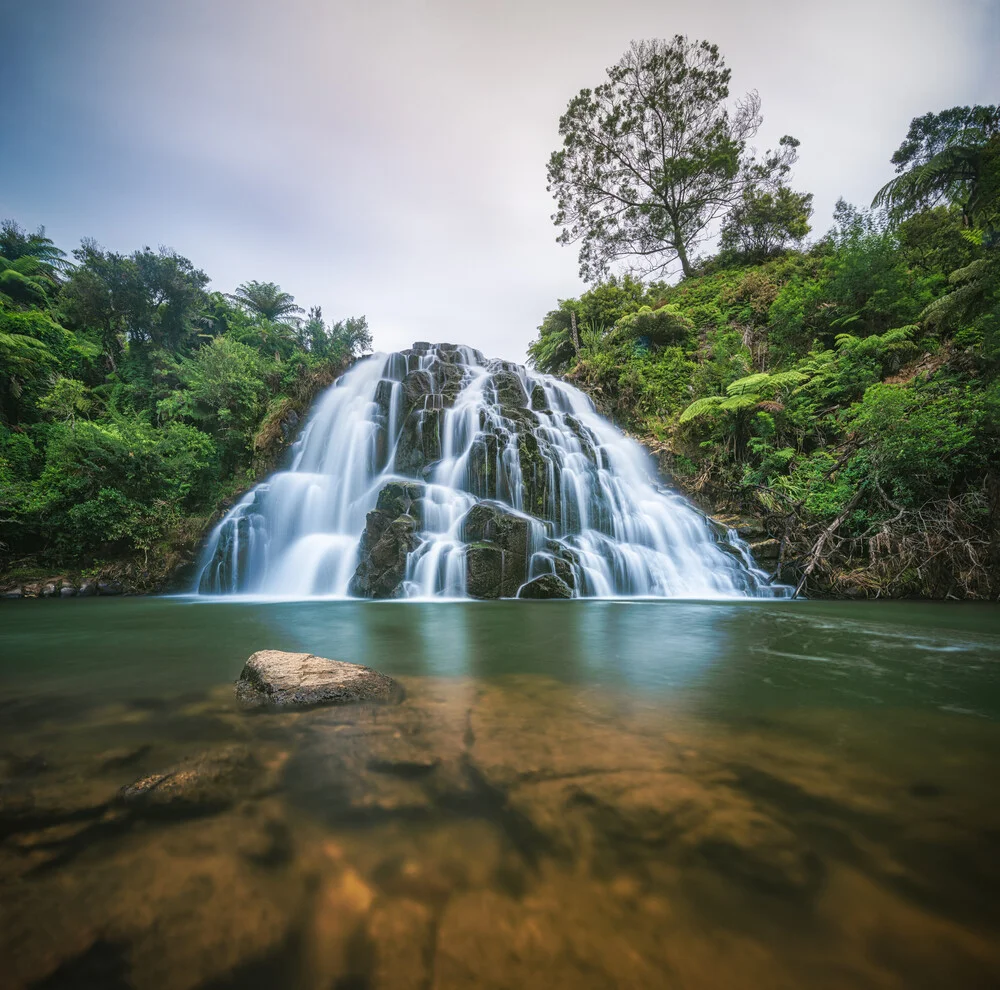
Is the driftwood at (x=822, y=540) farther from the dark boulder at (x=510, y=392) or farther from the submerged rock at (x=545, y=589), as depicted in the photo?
the dark boulder at (x=510, y=392)

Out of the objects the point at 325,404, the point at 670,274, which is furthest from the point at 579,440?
the point at 670,274

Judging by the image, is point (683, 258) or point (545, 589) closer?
point (545, 589)

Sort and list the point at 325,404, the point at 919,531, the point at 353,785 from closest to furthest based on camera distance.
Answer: the point at 353,785
the point at 919,531
the point at 325,404

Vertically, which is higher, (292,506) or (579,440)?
(579,440)

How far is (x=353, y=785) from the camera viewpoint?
5.26ft

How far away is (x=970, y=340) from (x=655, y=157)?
56.2 feet

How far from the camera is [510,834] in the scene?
132cm

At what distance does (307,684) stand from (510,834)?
165 centimetres

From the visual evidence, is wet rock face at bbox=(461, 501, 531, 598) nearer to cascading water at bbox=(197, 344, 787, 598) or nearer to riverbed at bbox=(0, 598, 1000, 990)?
cascading water at bbox=(197, 344, 787, 598)

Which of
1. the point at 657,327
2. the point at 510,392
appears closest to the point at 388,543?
the point at 510,392

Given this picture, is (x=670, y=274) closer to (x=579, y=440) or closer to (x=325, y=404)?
(x=579, y=440)

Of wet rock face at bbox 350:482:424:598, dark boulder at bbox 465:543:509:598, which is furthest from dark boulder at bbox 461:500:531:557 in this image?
wet rock face at bbox 350:482:424:598

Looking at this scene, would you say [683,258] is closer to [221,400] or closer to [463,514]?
[463,514]

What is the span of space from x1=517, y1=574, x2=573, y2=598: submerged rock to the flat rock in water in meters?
5.42
